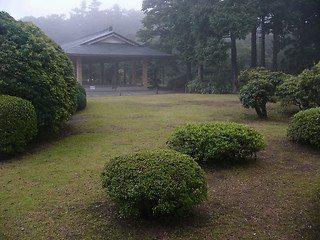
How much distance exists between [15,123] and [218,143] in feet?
12.9

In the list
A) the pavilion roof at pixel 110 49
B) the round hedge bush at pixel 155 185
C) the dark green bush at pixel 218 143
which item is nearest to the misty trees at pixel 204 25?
the pavilion roof at pixel 110 49

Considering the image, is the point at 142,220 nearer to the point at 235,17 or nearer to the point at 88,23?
the point at 235,17

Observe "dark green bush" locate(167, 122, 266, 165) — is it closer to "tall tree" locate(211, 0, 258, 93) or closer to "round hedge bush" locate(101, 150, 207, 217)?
"round hedge bush" locate(101, 150, 207, 217)

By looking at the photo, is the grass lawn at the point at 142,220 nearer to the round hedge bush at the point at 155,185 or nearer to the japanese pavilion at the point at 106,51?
the round hedge bush at the point at 155,185

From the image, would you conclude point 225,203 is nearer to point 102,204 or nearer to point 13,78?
point 102,204

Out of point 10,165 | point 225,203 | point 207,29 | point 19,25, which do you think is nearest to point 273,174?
point 225,203

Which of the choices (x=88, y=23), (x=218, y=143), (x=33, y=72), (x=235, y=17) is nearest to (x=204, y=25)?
(x=235, y=17)

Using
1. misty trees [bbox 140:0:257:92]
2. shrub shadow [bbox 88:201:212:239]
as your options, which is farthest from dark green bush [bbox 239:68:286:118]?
misty trees [bbox 140:0:257:92]

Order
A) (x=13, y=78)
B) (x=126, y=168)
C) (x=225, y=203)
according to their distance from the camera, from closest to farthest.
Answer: (x=126, y=168)
(x=225, y=203)
(x=13, y=78)

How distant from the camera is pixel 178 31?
90.6 feet

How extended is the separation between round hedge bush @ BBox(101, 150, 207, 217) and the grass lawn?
10.1 inches

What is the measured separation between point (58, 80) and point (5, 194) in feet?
12.2

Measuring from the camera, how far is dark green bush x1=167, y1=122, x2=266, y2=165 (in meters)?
5.16

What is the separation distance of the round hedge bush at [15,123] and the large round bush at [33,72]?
48 cm
